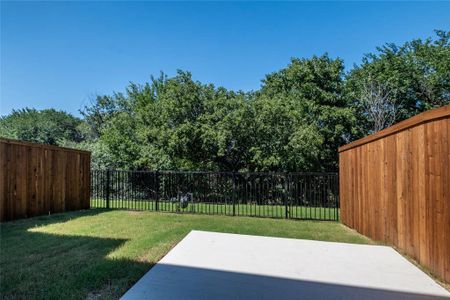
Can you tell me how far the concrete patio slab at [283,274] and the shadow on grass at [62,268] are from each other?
0.29 m

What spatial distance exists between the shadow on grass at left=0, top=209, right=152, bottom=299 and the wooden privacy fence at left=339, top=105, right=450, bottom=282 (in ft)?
10.4

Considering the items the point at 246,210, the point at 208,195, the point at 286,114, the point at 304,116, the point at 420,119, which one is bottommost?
the point at 246,210

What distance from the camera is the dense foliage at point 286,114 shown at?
1107 centimetres

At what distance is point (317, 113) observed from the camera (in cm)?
1363

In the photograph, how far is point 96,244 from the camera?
4.09 m

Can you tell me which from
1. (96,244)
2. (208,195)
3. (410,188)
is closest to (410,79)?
(208,195)

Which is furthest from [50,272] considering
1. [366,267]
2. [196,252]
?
[366,267]

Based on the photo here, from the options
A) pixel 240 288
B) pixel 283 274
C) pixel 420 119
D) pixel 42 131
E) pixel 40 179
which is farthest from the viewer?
pixel 42 131

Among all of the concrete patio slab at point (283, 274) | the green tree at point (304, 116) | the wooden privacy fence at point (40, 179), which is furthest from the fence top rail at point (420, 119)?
the wooden privacy fence at point (40, 179)

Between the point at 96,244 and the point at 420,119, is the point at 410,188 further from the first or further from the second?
the point at 96,244

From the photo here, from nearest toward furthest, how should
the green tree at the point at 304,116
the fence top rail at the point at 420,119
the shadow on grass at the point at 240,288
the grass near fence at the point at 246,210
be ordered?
the shadow on grass at the point at 240,288 → the fence top rail at the point at 420,119 → the grass near fence at the point at 246,210 → the green tree at the point at 304,116

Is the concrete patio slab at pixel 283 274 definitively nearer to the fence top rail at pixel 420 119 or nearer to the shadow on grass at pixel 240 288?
the shadow on grass at pixel 240 288

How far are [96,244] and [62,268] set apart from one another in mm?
1025

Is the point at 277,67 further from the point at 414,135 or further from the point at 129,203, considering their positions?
the point at 414,135
